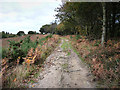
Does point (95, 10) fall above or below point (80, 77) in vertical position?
above

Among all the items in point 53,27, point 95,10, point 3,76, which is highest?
point 53,27

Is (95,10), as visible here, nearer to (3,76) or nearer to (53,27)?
(3,76)

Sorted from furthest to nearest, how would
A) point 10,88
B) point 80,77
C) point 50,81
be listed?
1. point 80,77
2. point 50,81
3. point 10,88

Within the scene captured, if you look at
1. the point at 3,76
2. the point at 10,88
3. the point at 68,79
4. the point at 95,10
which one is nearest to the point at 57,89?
the point at 68,79

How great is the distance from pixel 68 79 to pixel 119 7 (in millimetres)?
11159

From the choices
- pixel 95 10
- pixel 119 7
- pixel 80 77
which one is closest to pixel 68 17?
pixel 95 10

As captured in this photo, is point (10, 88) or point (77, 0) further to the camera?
point (77, 0)

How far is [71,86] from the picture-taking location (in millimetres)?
2859

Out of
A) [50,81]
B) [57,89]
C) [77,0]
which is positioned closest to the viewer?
[57,89]

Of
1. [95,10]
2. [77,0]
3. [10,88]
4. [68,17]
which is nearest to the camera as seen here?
[10,88]

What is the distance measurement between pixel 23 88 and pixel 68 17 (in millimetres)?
11881

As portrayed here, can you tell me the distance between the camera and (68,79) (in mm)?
3303

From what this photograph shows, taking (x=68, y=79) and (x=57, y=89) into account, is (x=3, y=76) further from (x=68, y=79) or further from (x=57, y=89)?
(x=68, y=79)

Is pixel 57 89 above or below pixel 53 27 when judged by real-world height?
below
